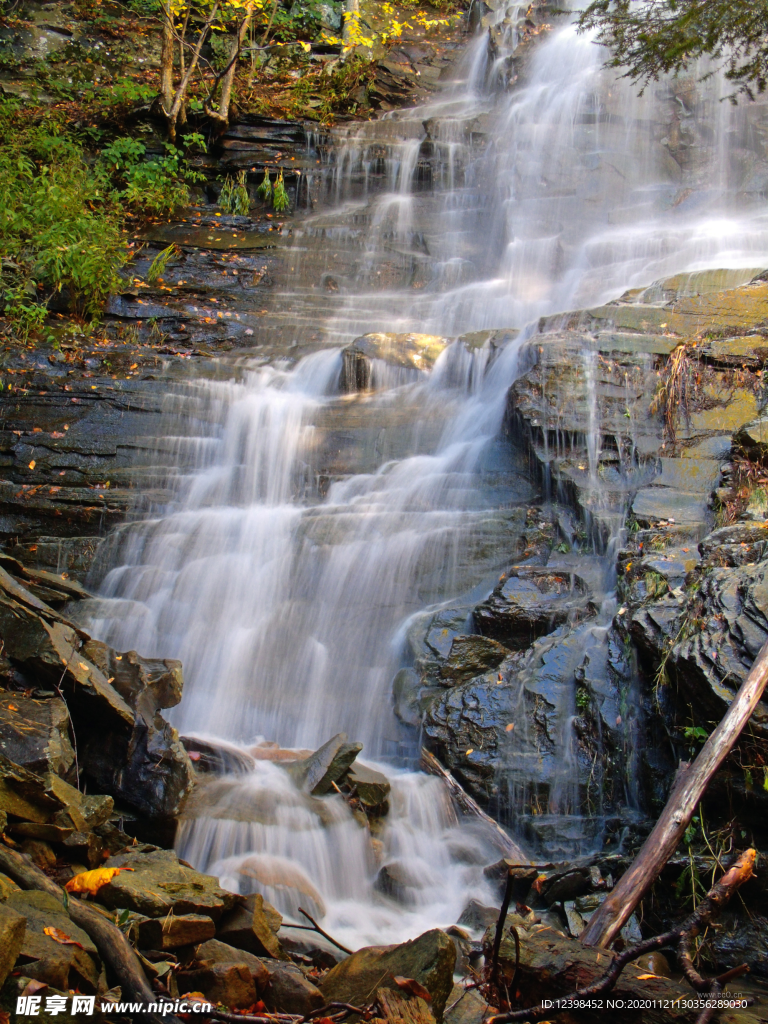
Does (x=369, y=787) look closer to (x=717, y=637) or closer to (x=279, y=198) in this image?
(x=717, y=637)

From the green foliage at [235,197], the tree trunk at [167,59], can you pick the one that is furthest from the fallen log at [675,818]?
the tree trunk at [167,59]

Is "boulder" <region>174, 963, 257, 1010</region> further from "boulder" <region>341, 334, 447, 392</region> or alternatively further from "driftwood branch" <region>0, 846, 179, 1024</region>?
"boulder" <region>341, 334, 447, 392</region>

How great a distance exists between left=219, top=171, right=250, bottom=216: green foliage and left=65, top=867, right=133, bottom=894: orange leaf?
1364 centimetres

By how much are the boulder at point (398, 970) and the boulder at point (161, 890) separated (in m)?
0.59

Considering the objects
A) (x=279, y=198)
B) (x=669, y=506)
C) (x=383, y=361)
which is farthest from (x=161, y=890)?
(x=279, y=198)

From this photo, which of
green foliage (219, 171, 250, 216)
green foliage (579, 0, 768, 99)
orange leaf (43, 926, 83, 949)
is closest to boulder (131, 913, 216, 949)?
orange leaf (43, 926, 83, 949)

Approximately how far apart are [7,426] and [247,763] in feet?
18.1

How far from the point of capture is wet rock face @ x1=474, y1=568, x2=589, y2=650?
18.7ft

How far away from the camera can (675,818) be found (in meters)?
3.34

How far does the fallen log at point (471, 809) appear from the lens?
450 centimetres

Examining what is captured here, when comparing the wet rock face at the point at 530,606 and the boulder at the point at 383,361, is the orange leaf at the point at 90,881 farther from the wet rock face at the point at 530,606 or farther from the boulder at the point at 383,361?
the boulder at the point at 383,361

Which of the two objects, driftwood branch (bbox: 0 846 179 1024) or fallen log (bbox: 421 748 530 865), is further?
fallen log (bbox: 421 748 530 865)

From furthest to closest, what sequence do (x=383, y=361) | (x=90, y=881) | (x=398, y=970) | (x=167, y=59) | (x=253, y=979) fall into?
(x=167, y=59) → (x=383, y=361) → (x=90, y=881) → (x=253, y=979) → (x=398, y=970)

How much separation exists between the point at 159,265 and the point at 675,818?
1152 cm
